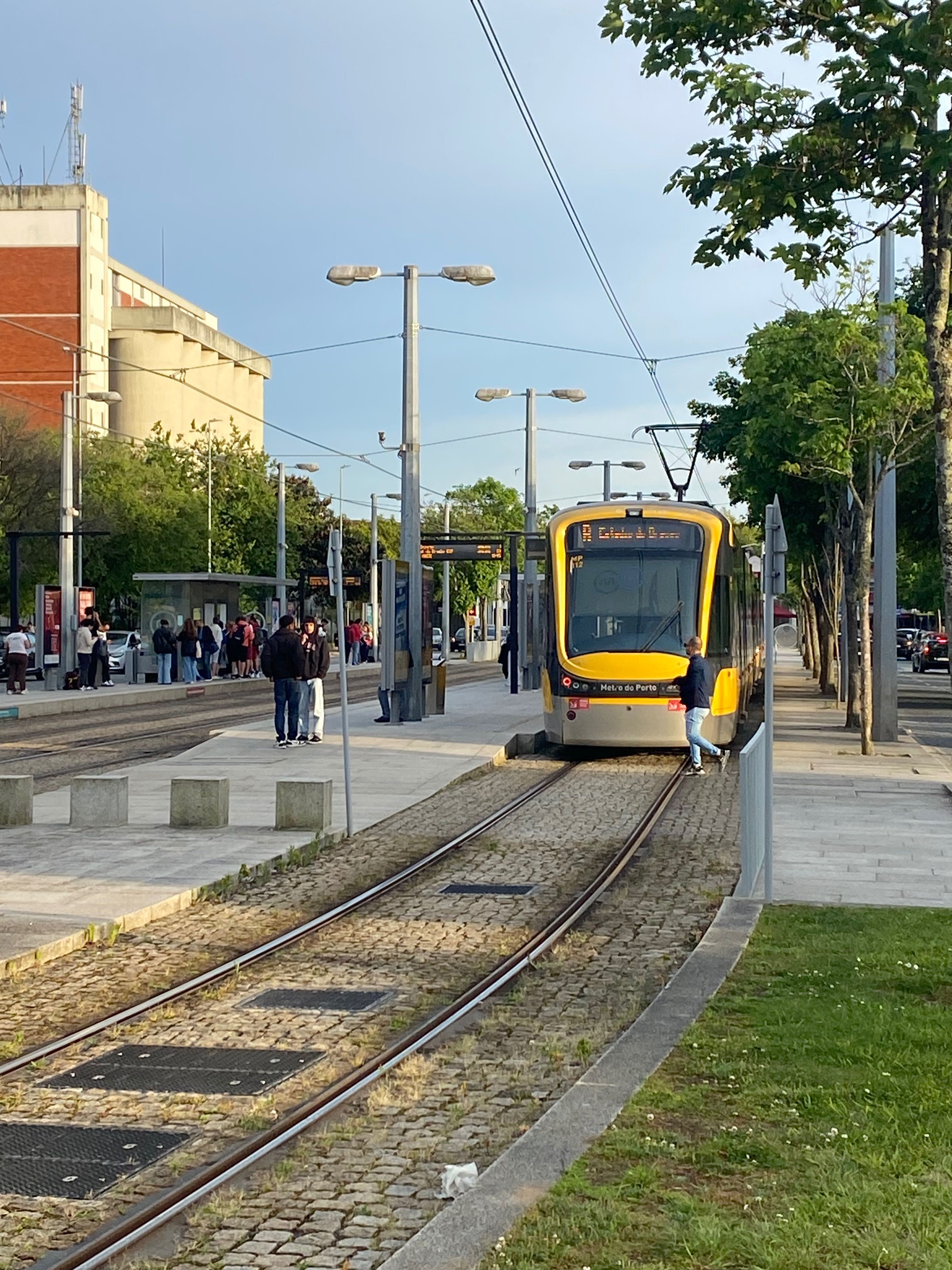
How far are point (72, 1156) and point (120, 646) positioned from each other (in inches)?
1911

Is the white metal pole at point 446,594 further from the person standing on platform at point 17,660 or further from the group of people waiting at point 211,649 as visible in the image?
the person standing on platform at point 17,660

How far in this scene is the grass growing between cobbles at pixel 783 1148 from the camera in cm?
463

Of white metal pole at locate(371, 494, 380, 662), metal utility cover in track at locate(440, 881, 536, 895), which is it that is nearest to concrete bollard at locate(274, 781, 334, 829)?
metal utility cover in track at locate(440, 881, 536, 895)

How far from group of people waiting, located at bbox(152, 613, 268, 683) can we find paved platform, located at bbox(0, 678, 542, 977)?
1612 centimetres

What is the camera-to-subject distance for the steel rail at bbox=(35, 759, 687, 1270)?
498 centimetres

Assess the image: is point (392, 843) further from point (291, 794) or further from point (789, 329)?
point (789, 329)

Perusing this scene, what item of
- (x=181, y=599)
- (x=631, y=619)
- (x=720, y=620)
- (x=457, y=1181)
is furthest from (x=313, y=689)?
(x=181, y=599)

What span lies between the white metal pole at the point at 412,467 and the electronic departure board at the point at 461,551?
0.58 ft

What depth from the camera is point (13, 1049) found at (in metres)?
7.46

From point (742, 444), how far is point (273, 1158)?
2717cm

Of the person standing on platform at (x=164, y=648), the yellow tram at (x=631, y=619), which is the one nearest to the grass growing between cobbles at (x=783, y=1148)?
the yellow tram at (x=631, y=619)

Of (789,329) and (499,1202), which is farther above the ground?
(789,329)

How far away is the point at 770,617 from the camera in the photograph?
36.3 feet

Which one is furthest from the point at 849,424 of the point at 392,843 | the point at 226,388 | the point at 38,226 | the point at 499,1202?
the point at 226,388
